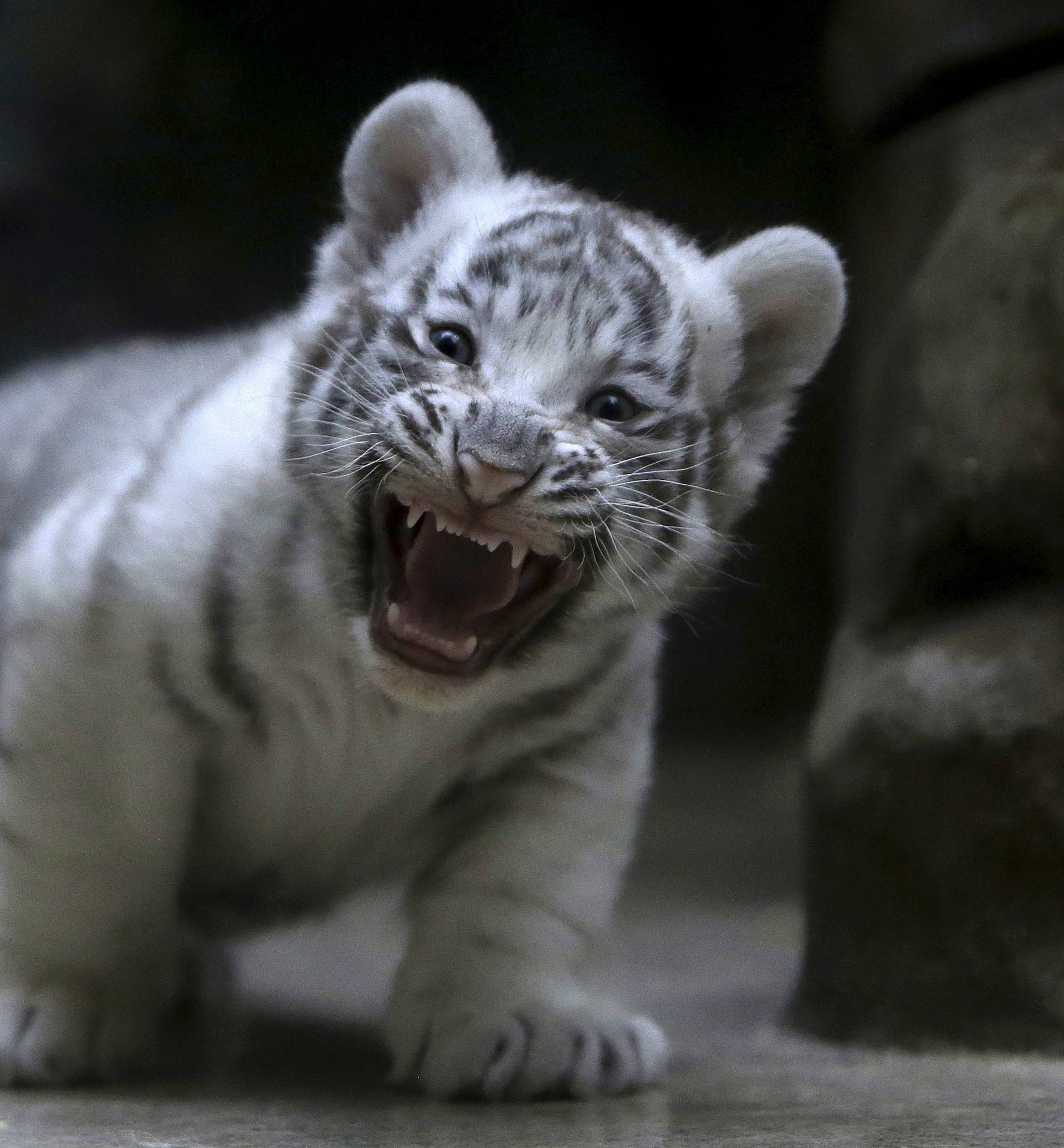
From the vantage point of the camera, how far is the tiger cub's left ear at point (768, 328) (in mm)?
2229

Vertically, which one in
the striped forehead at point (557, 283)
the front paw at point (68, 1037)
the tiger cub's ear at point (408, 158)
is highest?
the tiger cub's ear at point (408, 158)

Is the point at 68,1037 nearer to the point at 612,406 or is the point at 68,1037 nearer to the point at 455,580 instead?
the point at 455,580

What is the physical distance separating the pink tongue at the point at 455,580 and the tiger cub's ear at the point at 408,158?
20.4 inches

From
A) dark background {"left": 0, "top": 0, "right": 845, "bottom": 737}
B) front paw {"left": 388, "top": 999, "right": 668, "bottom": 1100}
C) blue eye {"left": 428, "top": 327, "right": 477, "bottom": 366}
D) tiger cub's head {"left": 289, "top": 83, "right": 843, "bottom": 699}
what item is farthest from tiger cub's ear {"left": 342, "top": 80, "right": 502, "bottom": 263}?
dark background {"left": 0, "top": 0, "right": 845, "bottom": 737}

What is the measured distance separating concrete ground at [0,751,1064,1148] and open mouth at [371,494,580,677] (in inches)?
22.3

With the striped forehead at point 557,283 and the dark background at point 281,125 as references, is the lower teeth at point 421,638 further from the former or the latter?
the dark background at point 281,125

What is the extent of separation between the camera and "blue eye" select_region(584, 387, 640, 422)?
2023mm

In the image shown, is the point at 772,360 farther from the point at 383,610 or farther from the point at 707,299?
the point at 383,610

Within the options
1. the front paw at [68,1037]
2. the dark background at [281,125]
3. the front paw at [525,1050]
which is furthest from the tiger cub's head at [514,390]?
the dark background at [281,125]

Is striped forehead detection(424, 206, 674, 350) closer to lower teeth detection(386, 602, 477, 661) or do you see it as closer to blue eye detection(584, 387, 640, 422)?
blue eye detection(584, 387, 640, 422)

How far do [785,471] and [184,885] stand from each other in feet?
9.38

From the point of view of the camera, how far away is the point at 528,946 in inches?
89.7

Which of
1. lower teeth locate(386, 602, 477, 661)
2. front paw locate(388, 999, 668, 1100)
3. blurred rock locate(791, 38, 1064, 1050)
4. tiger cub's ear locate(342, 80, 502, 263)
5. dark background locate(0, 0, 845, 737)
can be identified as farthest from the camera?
dark background locate(0, 0, 845, 737)

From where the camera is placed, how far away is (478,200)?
7.46 feet
